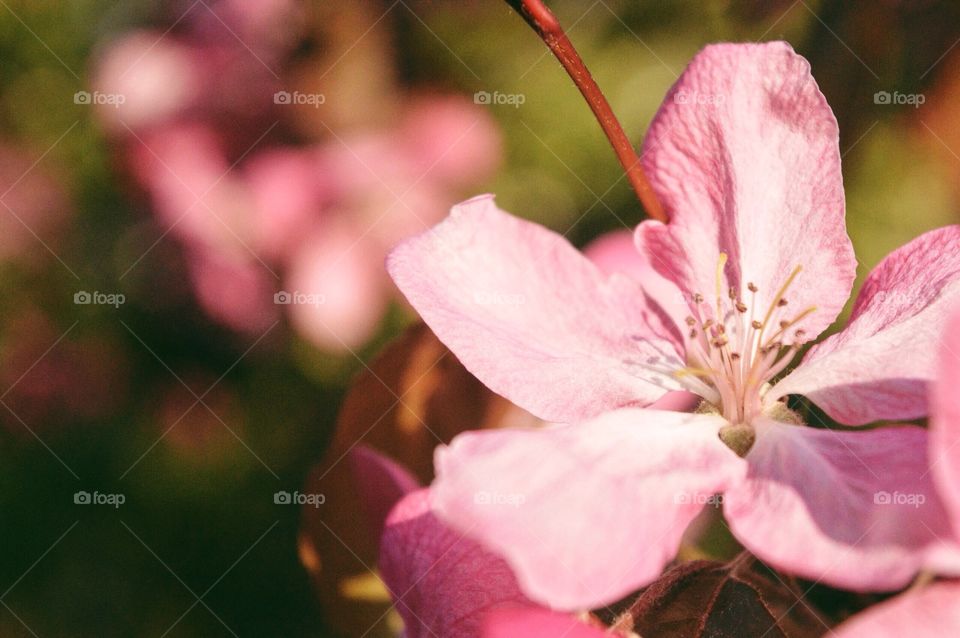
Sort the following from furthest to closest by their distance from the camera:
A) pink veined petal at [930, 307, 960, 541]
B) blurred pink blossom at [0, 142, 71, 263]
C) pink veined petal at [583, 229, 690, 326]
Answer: blurred pink blossom at [0, 142, 71, 263], pink veined petal at [583, 229, 690, 326], pink veined petal at [930, 307, 960, 541]

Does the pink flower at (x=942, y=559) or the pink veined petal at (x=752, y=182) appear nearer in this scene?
the pink flower at (x=942, y=559)

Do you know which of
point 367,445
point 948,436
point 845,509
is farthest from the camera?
point 367,445

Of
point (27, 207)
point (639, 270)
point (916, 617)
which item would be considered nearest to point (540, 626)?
point (916, 617)

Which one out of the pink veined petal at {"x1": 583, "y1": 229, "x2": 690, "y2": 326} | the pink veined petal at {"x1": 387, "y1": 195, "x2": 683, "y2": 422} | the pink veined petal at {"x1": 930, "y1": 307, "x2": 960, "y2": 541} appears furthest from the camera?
the pink veined petal at {"x1": 583, "y1": 229, "x2": 690, "y2": 326}

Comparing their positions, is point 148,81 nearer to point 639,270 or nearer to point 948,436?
point 639,270

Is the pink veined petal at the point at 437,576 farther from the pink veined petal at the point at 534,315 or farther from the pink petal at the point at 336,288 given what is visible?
the pink petal at the point at 336,288

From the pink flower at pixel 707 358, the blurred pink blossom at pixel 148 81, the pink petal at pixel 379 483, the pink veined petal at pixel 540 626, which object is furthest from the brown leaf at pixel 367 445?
the blurred pink blossom at pixel 148 81

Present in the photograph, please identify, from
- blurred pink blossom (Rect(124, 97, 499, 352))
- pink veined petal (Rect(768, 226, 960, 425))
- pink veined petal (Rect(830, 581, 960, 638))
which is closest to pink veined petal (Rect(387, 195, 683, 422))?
pink veined petal (Rect(768, 226, 960, 425))

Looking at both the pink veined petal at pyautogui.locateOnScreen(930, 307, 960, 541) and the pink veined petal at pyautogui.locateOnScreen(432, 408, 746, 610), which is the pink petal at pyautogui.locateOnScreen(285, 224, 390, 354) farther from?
the pink veined petal at pyautogui.locateOnScreen(930, 307, 960, 541)
